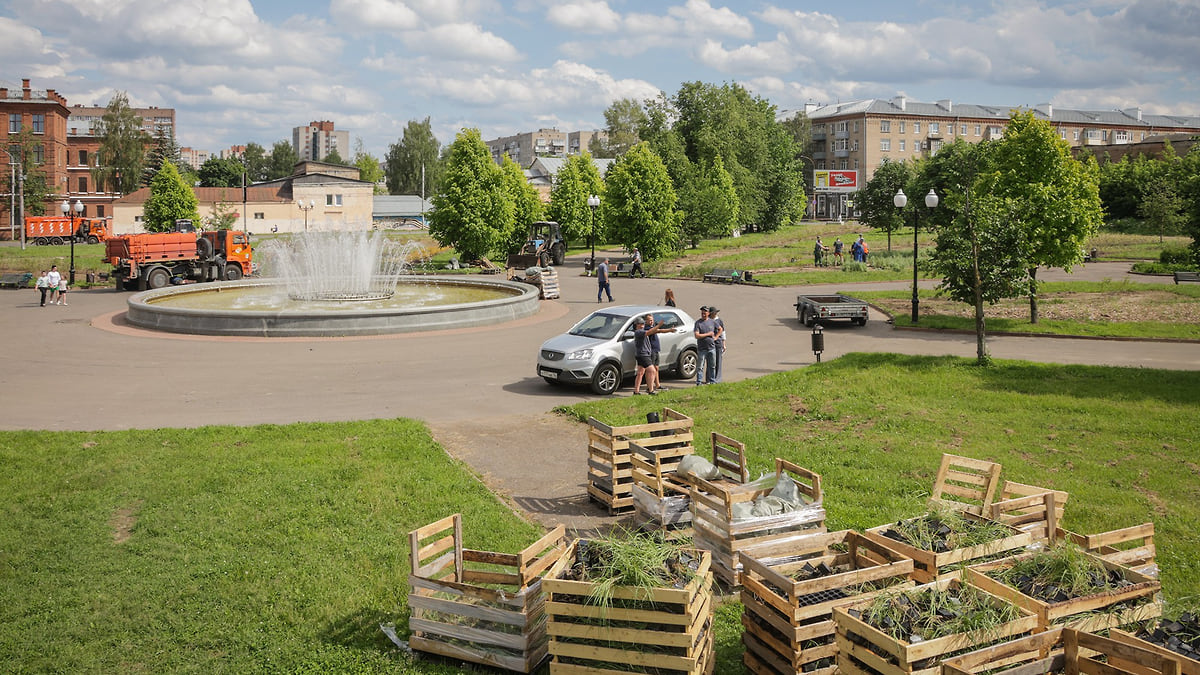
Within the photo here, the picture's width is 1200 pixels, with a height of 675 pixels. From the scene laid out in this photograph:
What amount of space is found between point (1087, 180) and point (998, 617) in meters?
24.1

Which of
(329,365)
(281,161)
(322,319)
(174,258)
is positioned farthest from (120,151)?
(329,365)

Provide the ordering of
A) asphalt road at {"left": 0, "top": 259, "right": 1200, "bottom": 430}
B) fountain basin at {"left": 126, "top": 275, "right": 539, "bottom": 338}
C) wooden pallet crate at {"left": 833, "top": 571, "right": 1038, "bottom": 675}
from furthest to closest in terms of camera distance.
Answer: fountain basin at {"left": 126, "top": 275, "right": 539, "bottom": 338}
asphalt road at {"left": 0, "top": 259, "right": 1200, "bottom": 430}
wooden pallet crate at {"left": 833, "top": 571, "right": 1038, "bottom": 675}

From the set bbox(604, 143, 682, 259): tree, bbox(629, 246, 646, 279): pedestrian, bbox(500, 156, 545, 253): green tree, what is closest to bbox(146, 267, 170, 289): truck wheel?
bbox(500, 156, 545, 253): green tree

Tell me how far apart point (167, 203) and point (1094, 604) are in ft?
213

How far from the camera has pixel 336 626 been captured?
23.0ft

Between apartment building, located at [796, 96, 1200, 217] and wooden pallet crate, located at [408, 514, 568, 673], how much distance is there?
4300 inches

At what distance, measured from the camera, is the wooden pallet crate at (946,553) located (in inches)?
247

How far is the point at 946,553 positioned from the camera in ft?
20.9

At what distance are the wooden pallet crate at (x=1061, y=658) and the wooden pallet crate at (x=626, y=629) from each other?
1.59 meters

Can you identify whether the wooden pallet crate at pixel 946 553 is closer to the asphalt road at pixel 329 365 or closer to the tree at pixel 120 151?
the asphalt road at pixel 329 365

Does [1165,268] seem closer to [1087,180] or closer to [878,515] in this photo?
[1087,180]

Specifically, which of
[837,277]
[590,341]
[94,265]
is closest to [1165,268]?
[837,277]

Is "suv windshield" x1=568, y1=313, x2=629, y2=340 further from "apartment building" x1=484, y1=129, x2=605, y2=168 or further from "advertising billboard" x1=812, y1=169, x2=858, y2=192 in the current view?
"apartment building" x1=484, y1=129, x2=605, y2=168

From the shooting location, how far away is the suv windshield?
17.5m
